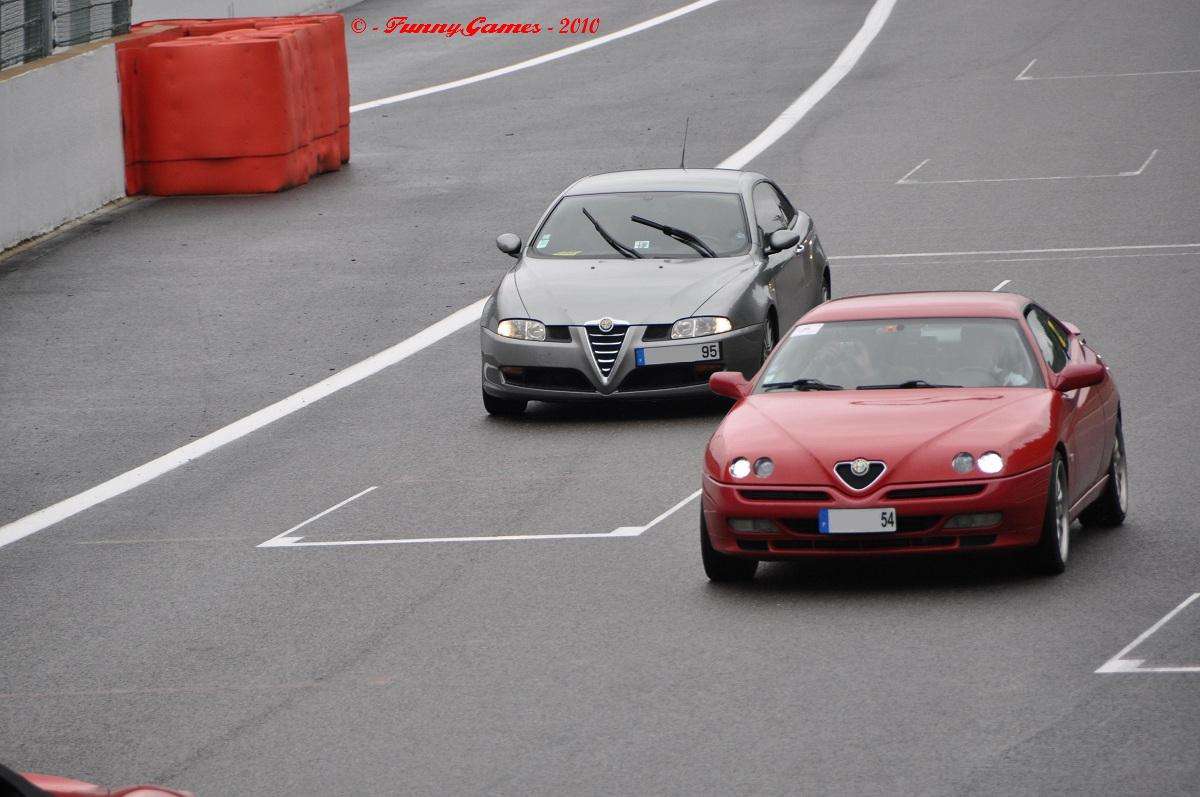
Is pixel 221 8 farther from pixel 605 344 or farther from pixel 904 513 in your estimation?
pixel 904 513

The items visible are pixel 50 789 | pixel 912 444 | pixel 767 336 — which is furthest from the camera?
pixel 767 336

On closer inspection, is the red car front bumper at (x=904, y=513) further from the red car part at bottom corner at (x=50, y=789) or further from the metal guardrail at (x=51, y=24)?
the metal guardrail at (x=51, y=24)

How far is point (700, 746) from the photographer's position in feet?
26.7

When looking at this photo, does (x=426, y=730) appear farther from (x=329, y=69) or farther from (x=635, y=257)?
(x=329, y=69)

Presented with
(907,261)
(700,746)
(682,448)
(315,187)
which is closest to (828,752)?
(700,746)

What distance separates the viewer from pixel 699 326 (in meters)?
15.9

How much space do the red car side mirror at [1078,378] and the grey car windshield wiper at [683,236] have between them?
19.7 feet

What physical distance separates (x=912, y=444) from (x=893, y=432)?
14 cm

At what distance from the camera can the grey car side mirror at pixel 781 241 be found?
16.7 metres

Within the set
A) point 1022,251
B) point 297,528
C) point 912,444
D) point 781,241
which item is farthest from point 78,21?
point 912,444

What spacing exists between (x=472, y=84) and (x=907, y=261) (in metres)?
16.2

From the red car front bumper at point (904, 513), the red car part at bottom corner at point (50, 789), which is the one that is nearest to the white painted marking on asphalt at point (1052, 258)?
the red car front bumper at point (904, 513)

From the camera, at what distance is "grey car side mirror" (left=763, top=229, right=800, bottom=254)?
16688 millimetres

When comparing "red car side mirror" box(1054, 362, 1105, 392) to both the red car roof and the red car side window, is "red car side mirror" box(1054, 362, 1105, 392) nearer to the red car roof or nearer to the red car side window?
the red car side window
